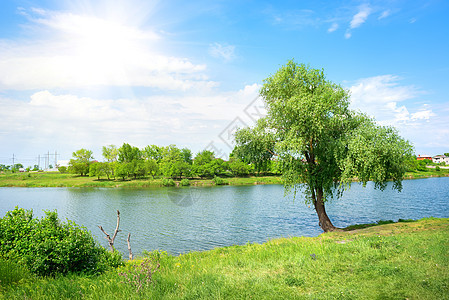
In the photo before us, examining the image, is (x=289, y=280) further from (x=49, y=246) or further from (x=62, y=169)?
(x=62, y=169)

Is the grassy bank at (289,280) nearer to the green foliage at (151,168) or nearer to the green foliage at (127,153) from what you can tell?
the green foliage at (151,168)

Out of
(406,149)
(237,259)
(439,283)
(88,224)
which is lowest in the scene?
(88,224)

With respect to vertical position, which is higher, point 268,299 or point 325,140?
point 325,140

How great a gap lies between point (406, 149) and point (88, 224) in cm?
3072

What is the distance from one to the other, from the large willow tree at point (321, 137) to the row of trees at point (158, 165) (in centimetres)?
5592

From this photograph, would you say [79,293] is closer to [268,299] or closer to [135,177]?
[268,299]

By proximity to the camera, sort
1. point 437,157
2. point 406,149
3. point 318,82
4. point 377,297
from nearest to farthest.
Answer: point 377,297 → point 406,149 → point 318,82 → point 437,157

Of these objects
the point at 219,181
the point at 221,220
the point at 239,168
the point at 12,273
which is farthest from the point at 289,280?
the point at 239,168

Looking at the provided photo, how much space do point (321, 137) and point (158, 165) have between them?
89.7 meters

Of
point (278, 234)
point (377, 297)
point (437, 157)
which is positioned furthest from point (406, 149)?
point (437, 157)

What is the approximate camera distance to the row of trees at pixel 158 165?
89.2m

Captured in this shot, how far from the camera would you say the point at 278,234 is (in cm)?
2294

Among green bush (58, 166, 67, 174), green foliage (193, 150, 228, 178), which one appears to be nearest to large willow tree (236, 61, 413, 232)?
green foliage (193, 150, 228, 178)

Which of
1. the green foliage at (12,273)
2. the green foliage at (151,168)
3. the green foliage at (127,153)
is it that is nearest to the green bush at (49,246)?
the green foliage at (12,273)
